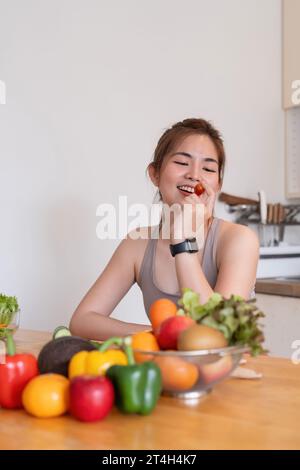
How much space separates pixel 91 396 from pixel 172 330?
17 centimetres

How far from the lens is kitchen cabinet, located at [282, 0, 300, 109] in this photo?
9.82ft

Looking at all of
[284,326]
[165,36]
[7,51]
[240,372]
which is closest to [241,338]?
[240,372]

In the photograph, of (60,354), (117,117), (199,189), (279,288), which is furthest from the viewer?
(117,117)

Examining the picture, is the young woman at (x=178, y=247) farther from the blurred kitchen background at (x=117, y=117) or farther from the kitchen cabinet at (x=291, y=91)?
the kitchen cabinet at (x=291, y=91)

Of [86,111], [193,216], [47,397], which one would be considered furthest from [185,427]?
[86,111]

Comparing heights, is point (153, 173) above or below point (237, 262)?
above

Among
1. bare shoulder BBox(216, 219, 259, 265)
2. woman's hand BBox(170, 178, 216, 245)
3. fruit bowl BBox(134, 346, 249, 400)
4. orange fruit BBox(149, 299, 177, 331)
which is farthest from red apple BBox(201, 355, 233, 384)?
bare shoulder BBox(216, 219, 259, 265)

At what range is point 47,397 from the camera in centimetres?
84

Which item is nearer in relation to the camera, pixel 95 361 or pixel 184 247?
pixel 95 361

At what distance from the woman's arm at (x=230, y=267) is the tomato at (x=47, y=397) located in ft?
1.96

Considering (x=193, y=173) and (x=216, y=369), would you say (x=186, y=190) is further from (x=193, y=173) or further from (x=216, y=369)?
(x=216, y=369)

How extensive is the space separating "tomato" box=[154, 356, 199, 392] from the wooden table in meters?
0.04

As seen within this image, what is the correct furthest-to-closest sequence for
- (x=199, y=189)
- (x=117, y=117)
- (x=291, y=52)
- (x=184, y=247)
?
(x=291, y=52) < (x=117, y=117) < (x=199, y=189) < (x=184, y=247)

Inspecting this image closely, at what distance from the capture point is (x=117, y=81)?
2.51 metres
